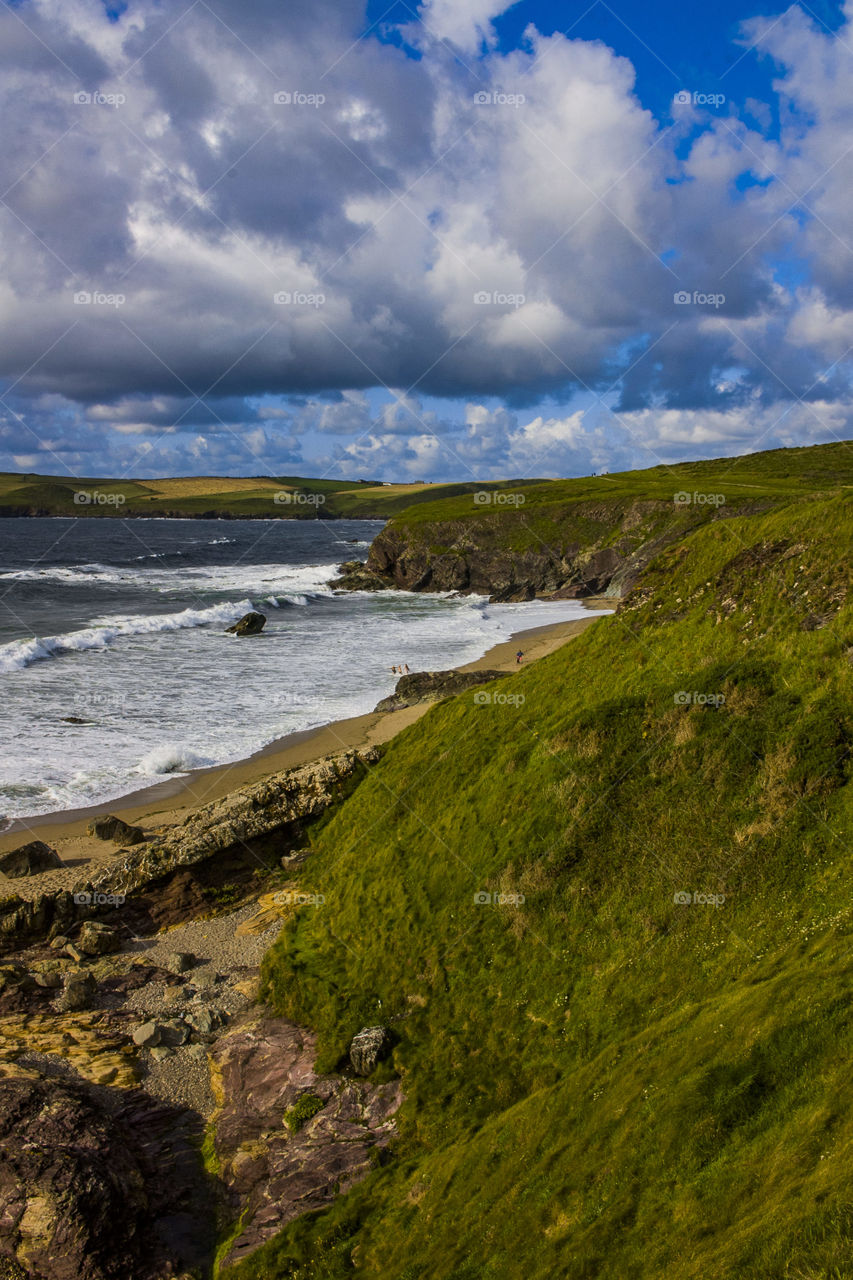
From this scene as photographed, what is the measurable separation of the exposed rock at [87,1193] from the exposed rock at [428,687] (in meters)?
25.5

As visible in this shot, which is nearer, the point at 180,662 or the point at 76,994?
the point at 76,994

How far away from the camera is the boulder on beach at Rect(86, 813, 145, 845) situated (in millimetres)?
23578

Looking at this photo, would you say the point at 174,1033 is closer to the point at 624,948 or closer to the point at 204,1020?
the point at 204,1020

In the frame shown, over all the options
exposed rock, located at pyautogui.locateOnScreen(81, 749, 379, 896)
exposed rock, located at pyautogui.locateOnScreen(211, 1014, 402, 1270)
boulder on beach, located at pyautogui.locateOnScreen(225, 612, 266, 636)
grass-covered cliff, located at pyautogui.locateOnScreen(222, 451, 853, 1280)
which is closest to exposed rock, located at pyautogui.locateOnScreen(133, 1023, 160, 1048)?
exposed rock, located at pyautogui.locateOnScreen(211, 1014, 402, 1270)

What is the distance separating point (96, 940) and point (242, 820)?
468cm

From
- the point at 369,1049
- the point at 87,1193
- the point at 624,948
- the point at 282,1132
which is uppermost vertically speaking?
the point at 624,948

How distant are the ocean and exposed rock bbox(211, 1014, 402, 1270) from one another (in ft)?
54.3

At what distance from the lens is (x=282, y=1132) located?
12.1m

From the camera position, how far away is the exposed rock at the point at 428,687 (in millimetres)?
37188

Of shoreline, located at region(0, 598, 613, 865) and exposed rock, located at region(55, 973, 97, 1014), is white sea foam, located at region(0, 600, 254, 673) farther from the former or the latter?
exposed rock, located at region(55, 973, 97, 1014)

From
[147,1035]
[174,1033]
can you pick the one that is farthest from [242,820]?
[147,1035]

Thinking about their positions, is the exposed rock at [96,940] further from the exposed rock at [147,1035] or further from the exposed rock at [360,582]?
the exposed rock at [360,582]

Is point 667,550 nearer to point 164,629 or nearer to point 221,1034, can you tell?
point 221,1034

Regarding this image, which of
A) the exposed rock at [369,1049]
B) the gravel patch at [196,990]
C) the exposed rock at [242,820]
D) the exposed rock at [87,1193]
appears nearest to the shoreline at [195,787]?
the exposed rock at [242,820]
